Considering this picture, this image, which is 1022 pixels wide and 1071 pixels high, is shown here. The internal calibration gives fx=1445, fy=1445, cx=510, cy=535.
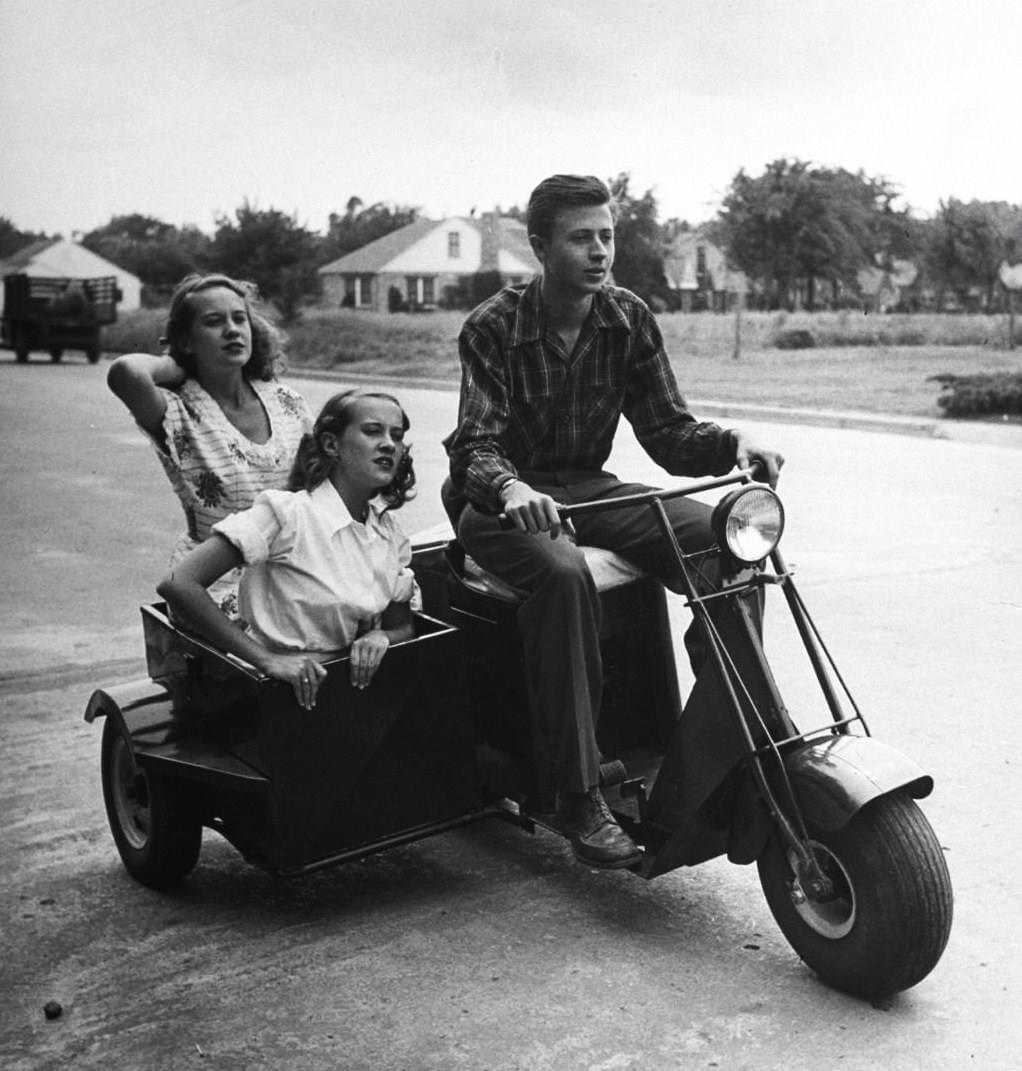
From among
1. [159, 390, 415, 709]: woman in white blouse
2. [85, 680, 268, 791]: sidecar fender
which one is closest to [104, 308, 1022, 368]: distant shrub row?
[85, 680, 268, 791]: sidecar fender

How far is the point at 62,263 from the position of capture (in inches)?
834

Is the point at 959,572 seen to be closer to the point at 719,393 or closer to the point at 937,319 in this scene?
the point at 719,393

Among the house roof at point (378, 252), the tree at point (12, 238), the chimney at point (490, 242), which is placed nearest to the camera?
the tree at point (12, 238)

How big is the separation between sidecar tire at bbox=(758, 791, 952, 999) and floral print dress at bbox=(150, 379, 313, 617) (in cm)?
183

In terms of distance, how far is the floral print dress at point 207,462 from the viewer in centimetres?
399

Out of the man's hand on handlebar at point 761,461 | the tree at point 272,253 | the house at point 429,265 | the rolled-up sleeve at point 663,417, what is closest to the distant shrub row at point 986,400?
the house at point 429,265

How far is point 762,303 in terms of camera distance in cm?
3300

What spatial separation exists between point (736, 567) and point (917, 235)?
23656mm

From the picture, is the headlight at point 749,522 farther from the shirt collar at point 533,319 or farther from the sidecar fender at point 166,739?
the sidecar fender at point 166,739

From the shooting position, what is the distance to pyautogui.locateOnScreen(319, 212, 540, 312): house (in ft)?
72.3

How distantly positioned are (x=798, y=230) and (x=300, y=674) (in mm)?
29687

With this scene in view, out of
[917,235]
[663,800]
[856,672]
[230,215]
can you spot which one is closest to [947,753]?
[856,672]

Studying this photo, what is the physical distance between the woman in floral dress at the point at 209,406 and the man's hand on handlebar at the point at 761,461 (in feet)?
4.22

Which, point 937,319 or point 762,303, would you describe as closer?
point 937,319
